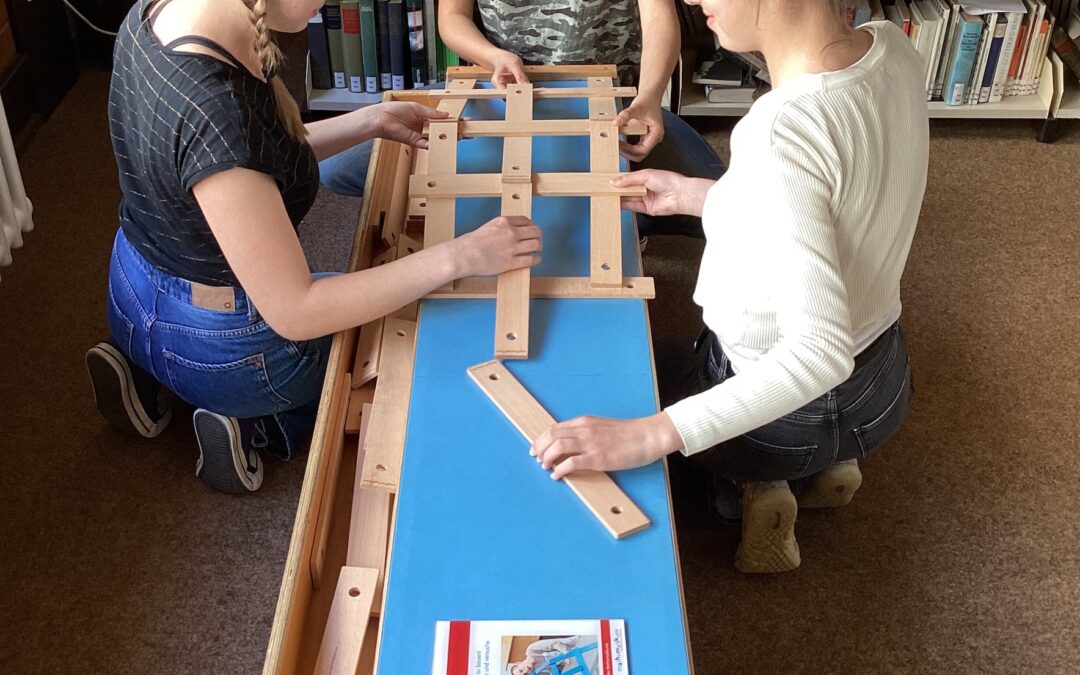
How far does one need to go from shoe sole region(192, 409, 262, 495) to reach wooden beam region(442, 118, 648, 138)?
63 centimetres

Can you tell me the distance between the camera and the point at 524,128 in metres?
1.70

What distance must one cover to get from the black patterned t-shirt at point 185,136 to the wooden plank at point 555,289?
0.27 meters

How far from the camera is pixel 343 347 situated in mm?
1412

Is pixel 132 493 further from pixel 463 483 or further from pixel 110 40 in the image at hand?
pixel 110 40

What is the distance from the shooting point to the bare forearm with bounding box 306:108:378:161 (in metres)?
1.70

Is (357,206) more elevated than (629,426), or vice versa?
(629,426)

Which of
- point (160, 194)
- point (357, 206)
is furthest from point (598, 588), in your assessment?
point (357, 206)

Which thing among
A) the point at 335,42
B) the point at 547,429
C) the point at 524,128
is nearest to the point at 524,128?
the point at 524,128

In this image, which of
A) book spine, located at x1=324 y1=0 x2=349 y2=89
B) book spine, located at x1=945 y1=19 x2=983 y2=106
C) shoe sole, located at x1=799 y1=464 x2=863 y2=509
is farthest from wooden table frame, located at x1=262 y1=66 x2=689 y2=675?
book spine, located at x1=945 y1=19 x2=983 y2=106

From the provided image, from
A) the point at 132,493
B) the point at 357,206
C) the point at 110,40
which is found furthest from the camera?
the point at 110,40

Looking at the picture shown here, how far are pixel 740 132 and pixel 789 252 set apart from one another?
19 centimetres

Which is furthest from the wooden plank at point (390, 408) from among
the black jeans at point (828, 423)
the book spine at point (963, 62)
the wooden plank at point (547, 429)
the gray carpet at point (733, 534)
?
the book spine at point (963, 62)

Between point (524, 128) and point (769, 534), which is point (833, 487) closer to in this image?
point (769, 534)

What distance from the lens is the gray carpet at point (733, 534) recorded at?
1.66 meters
